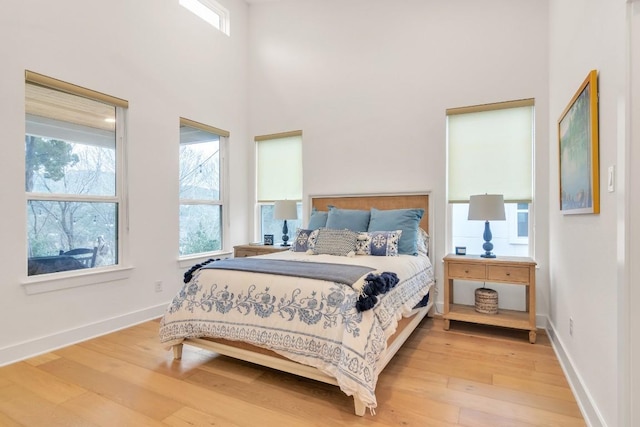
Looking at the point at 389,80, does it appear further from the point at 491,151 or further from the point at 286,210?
the point at 286,210

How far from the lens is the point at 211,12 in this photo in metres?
4.37

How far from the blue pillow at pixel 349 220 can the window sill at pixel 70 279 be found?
A: 2110 millimetres

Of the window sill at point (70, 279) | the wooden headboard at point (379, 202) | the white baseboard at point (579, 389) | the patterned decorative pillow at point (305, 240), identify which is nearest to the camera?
the white baseboard at point (579, 389)

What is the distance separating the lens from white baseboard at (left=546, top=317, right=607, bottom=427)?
5.42 ft

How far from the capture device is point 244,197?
478cm

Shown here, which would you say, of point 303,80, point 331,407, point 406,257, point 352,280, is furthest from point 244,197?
point 331,407

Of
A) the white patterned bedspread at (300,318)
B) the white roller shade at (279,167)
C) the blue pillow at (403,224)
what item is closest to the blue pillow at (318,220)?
the blue pillow at (403,224)

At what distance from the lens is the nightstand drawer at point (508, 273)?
2890 millimetres

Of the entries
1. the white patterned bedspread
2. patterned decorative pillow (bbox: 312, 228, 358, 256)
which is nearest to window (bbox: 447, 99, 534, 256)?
patterned decorative pillow (bbox: 312, 228, 358, 256)

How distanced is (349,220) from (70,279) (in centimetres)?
260

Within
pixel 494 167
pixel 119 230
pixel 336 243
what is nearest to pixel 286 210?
pixel 336 243

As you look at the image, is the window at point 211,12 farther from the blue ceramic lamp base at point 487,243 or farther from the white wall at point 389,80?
the blue ceramic lamp base at point 487,243

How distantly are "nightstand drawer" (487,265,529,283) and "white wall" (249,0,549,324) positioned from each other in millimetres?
446

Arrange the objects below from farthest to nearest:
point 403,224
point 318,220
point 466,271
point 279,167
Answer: point 279,167 < point 318,220 < point 403,224 < point 466,271
